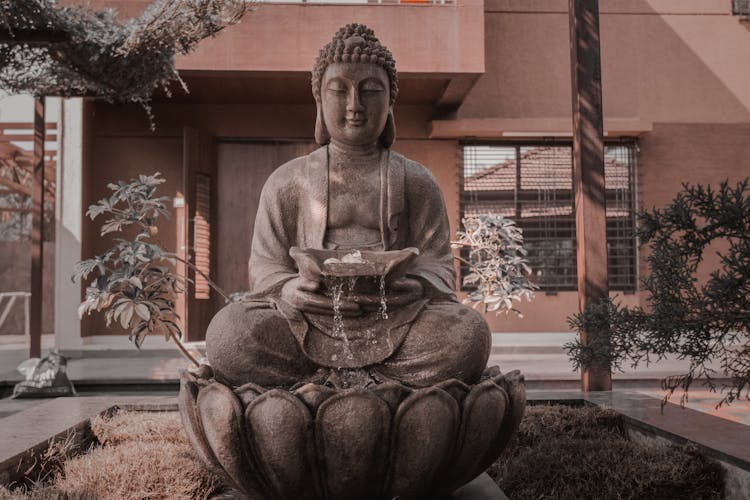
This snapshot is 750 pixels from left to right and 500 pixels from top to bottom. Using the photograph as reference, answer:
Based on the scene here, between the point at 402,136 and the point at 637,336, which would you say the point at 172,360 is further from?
the point at 637,336

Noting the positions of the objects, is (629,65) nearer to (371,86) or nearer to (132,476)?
(371,86)

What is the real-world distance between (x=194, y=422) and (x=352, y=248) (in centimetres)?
78

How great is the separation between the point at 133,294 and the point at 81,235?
154 inches

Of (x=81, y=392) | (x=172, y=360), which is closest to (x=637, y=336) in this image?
(x=81, y=392)

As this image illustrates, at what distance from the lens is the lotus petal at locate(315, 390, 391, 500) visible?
188cm

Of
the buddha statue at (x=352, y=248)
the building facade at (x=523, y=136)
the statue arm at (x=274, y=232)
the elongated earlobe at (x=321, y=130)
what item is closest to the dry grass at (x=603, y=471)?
the buddha statue at (x=352, y=248)

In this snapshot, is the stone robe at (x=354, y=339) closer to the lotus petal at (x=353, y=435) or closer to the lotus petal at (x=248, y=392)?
the lotus petal at (x=248, y=392)

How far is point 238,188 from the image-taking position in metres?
8.13

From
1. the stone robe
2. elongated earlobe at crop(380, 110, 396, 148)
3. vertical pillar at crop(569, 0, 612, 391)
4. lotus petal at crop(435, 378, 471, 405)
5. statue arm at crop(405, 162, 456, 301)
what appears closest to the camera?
lotus petal at crop(435, 378, 471, 405)

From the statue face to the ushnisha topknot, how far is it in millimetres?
20

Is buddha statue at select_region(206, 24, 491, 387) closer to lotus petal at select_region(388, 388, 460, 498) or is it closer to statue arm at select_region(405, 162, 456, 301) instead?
statue arm at select_region(405, 162, 456, 301)

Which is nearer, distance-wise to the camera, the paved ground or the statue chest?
the statue chest

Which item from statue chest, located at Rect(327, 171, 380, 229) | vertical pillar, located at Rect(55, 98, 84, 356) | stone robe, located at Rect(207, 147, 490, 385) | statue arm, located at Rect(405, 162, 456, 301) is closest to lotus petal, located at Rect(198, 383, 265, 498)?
stone robe, located at Rect(207, 147, 490, 385)

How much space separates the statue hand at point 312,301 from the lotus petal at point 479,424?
1.47ft
